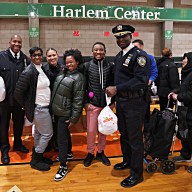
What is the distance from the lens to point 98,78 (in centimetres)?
274

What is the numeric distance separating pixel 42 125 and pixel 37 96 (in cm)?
34

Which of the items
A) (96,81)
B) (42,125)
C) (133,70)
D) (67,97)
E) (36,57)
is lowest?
(42,125)

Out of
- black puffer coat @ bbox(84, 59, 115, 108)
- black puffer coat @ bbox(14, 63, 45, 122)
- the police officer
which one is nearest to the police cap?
the police officer

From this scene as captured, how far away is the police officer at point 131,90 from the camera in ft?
7.55

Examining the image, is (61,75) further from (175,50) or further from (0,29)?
(175,50)

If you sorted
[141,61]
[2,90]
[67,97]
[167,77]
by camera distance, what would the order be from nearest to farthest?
1. [141,61]
2. [67,97]
3. [2,90]
4. [167,77]

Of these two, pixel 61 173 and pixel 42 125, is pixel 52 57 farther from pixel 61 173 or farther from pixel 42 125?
pixel 61 173

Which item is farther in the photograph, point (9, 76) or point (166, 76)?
point (166, 76)

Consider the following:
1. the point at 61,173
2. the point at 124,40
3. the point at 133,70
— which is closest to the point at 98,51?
the point at 124,40

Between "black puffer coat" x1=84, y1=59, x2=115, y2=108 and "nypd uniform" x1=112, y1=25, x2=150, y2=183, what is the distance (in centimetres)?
27

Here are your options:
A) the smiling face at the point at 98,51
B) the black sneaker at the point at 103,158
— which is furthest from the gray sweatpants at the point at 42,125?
the smiling face at the point at 98,51

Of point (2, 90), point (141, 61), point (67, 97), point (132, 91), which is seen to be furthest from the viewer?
point (2, 90)

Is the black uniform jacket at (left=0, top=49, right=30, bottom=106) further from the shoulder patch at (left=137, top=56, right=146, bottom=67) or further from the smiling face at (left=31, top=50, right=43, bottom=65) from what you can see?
the shoulder patch at (left=137, top=56, right=146, bottom=67)

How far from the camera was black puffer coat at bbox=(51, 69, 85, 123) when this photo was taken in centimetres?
255
